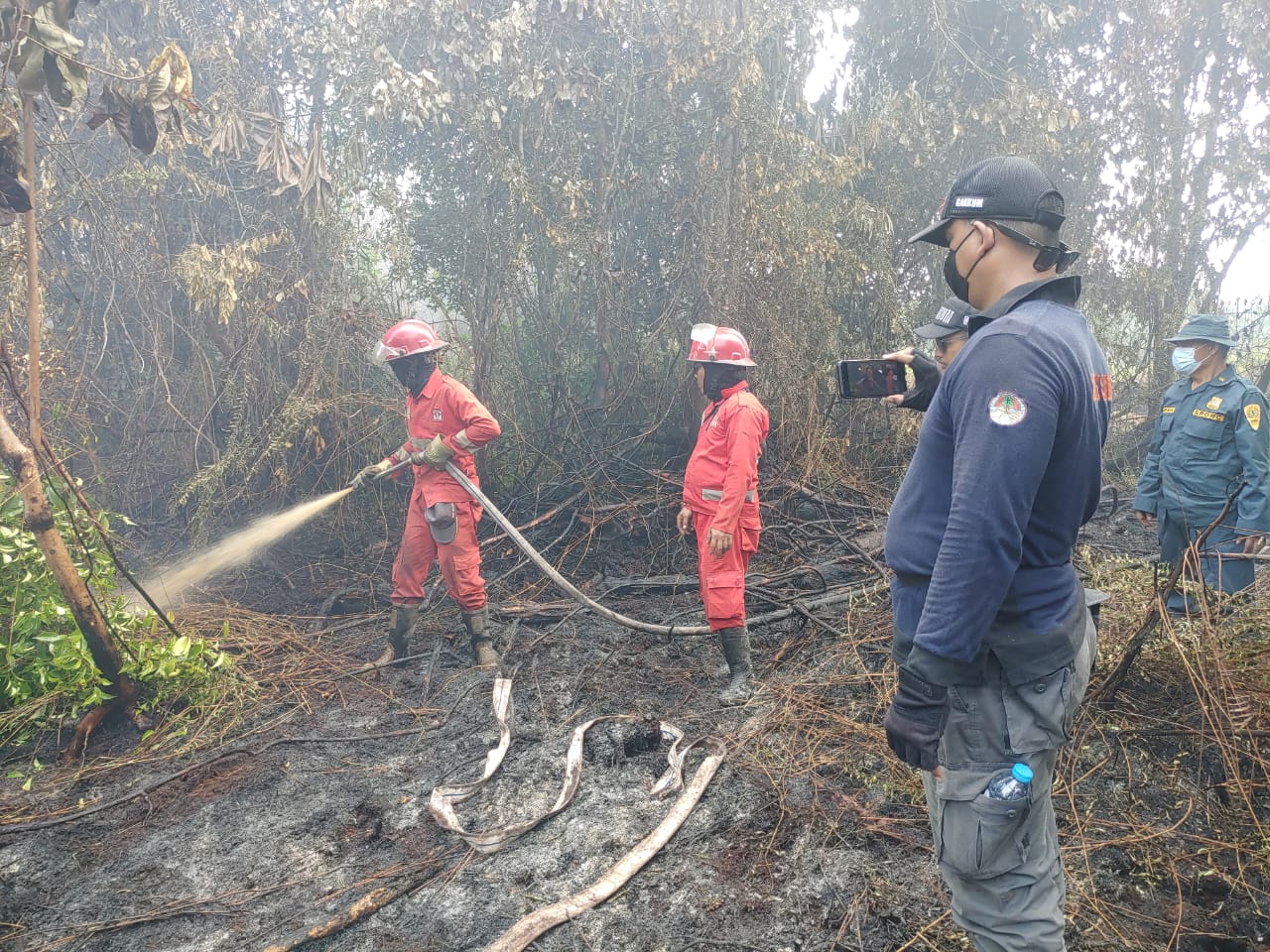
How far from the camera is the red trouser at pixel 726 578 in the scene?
477 centimetres

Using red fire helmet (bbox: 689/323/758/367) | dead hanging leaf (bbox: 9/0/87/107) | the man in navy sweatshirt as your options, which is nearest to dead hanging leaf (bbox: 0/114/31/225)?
dead hanging leaf (bbox: 9/0/87/107)

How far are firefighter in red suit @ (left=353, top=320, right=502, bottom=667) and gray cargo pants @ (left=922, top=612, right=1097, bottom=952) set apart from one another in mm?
3881

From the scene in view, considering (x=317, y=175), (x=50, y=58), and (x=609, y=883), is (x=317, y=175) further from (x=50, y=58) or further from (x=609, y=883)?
(x=609, y=883)

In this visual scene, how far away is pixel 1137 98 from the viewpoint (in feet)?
35.4

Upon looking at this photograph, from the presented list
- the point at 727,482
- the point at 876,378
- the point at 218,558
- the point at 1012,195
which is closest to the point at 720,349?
the point at 727,482

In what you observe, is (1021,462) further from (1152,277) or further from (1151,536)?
(1152,277)

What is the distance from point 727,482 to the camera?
15.3ft

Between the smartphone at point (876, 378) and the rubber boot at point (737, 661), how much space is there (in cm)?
220

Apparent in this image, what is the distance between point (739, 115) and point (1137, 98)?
6.61m

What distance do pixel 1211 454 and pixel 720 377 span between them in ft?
9.78

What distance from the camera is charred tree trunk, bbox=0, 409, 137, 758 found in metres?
3.81

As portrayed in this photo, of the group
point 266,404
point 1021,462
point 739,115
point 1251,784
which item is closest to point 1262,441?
point 1251,784

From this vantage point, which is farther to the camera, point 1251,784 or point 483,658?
point 483,658

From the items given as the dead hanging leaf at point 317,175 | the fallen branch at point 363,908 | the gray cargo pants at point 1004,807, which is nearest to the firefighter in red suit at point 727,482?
the fallen branch at point 363,908
